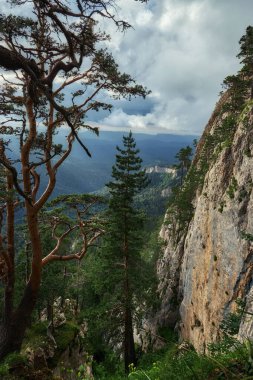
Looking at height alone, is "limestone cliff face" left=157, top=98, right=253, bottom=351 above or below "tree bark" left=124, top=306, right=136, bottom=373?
above

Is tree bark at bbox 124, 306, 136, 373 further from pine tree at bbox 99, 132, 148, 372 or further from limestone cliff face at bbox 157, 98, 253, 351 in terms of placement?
limestone cliff face at bbox 157, 98, 253, 351

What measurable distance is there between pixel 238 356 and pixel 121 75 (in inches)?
459

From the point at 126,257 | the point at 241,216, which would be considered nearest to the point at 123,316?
the point at 126,257

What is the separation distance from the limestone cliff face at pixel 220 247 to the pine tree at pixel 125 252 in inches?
210

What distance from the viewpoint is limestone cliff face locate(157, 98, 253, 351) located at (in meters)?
20.5

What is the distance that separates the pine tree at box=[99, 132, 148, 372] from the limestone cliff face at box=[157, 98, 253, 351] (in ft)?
17.5

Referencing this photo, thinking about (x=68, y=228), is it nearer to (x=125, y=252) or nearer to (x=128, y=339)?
(x=125, y=252)

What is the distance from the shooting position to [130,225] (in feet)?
84.0

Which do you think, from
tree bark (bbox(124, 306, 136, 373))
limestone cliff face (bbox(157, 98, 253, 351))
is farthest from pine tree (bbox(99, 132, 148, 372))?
limestone cliff face (bbox(157, 98, 253, 351))

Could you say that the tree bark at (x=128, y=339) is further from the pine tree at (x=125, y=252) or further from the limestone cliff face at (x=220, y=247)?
the limestone cliff face at (x=220, y=247)

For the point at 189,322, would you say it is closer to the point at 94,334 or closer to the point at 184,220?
the point at 94,334

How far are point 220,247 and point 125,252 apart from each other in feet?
23.9

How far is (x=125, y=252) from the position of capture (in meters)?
25.5

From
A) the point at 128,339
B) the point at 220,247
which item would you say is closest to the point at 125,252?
the point at 128,339
